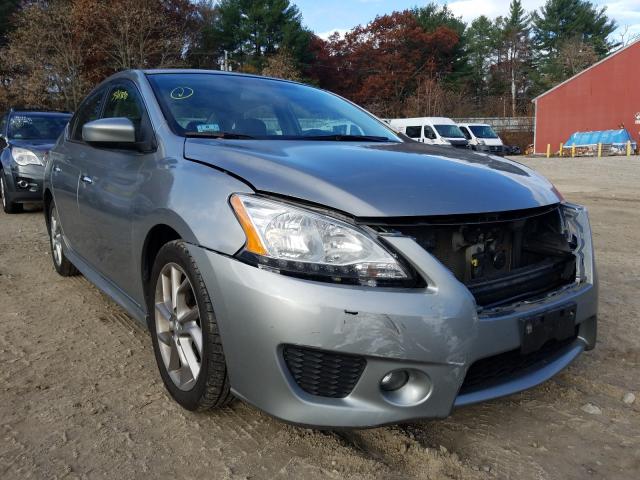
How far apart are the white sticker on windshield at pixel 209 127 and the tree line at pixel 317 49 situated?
2251cm

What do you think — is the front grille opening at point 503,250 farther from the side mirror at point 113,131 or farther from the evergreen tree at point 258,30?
the evergreen tree at point 258,30

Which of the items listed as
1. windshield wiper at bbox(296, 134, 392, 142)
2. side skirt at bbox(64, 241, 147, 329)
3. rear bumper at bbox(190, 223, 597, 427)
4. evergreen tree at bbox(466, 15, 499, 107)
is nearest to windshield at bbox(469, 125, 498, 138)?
windshield wiper at bbox(296, 134, 392, 142)

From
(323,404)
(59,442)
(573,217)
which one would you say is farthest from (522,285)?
(59,442)

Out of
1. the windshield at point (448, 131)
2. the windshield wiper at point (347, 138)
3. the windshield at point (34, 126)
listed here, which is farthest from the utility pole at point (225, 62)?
the windshield wiper at point (347, 138)

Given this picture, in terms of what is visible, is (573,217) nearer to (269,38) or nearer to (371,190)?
(371,190)

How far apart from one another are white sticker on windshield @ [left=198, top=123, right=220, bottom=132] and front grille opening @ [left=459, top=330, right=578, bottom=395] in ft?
5.43

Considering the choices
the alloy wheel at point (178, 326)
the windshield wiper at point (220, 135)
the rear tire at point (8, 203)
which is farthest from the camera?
the rear tire at point (8, 203)

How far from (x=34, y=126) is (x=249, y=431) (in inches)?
320

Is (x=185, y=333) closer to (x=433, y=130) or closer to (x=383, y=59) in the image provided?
(x=433, y=130)

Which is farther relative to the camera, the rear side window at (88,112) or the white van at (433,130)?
the white van at (433,130)

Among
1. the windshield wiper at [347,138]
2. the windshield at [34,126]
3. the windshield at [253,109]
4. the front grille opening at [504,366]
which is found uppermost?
the windshield at [34,126]

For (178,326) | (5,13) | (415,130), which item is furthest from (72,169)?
(5,13)

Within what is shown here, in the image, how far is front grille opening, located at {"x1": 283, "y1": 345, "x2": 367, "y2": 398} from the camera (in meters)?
1.80

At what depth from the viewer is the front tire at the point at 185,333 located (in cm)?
202
